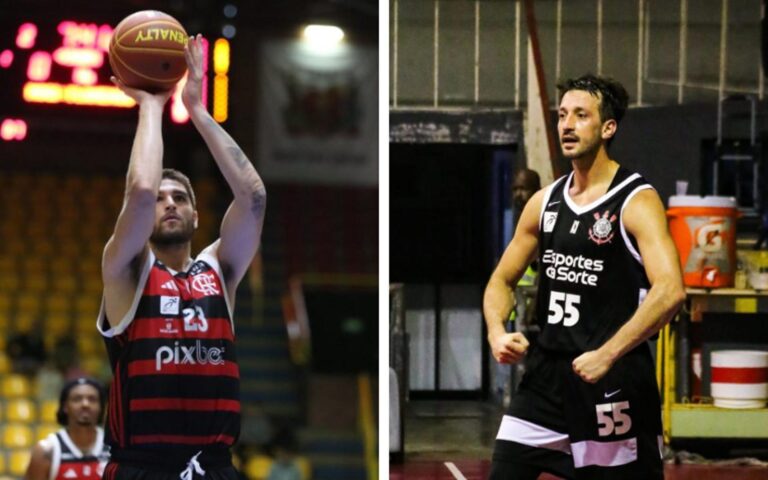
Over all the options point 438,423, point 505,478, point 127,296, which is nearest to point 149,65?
point 127,296

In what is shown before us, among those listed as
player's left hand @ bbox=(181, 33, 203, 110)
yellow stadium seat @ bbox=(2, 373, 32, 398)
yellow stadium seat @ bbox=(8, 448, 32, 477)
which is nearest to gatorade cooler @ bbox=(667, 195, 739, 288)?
player's left hand @ bbox=(181, 33, 203, 110)

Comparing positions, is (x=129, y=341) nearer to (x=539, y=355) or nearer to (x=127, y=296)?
(x=127, y=296)

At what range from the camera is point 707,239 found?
21.3 feet

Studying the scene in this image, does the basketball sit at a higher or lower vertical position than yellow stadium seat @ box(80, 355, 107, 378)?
higher

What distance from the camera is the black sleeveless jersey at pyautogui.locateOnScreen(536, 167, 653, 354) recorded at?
11.7ft

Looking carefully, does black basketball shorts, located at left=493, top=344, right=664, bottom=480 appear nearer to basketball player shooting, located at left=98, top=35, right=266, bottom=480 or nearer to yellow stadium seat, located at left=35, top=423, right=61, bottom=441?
basketball player shooting, located at left=98, top=35, right=266, bottom=480

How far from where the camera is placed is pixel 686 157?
7785mm

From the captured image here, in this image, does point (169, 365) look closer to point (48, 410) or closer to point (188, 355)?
point (188, 355)

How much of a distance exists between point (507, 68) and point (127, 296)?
488cm

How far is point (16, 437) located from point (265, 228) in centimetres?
231

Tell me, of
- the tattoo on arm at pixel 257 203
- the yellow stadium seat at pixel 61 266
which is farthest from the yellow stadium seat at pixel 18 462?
the tattoo on arm at pixel 257 203

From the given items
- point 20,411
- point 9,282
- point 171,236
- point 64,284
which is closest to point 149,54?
point 171,236

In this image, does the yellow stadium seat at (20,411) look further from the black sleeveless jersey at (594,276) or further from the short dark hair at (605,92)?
the short dark hair at (605,92)

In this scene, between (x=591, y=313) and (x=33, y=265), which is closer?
(x=591, y=313)
